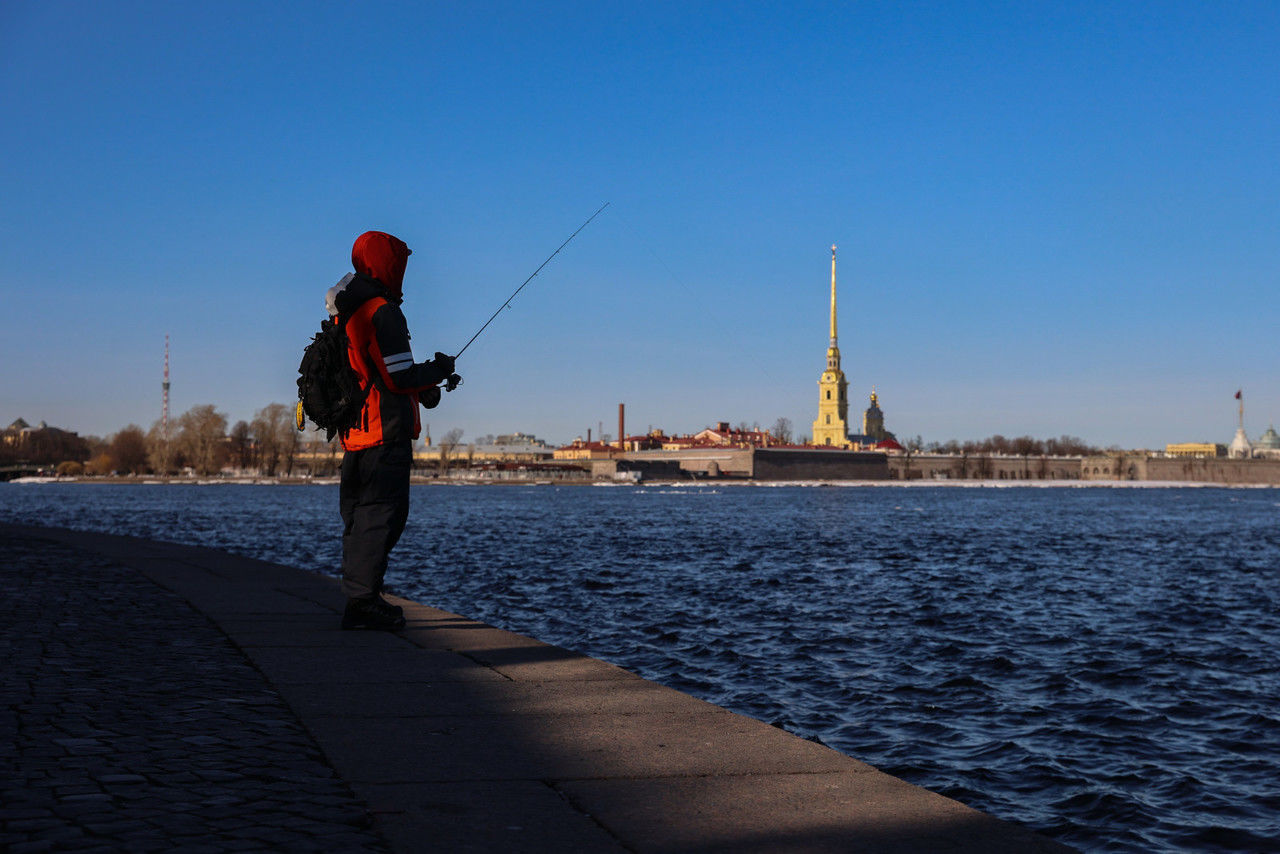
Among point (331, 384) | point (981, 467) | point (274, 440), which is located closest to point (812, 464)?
point (981, 467)

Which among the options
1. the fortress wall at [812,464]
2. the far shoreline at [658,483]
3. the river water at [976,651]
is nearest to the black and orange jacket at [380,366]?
the river water at [976,651]

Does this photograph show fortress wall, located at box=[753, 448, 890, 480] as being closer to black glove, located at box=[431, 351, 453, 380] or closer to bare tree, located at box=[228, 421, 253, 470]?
bare tree, located at box=[228, 421, 253, 470]

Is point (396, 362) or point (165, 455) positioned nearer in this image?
point (396, 362)

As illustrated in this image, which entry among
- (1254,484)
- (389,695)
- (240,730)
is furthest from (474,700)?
(1254,484)

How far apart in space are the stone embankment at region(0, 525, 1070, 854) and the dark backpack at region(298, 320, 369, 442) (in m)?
1.19

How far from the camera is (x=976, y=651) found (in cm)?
1248

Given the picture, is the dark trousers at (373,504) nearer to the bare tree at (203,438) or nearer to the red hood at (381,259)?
the red hood at (381,259)

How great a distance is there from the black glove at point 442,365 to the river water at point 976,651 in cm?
356

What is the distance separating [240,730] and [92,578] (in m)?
7.75

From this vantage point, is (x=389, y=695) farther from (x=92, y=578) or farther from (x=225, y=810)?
(x=92, y=578)

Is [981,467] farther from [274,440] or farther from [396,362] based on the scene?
[396,362]

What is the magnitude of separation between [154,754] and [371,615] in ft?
10.0

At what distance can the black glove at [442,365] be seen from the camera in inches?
253

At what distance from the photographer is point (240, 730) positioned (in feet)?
13.7
